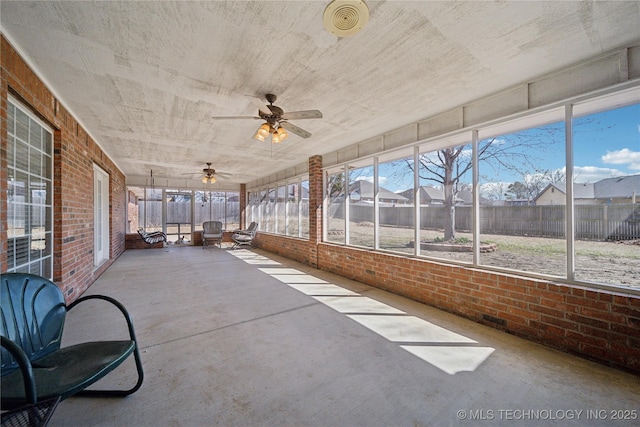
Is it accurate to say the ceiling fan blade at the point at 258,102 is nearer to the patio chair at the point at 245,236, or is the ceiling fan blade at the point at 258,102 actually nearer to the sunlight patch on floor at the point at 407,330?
the sunlight patch on floor at the point at 407,330

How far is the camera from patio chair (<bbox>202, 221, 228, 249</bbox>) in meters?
10.0

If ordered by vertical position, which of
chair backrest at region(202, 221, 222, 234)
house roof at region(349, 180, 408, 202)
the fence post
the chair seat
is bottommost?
the chair seat

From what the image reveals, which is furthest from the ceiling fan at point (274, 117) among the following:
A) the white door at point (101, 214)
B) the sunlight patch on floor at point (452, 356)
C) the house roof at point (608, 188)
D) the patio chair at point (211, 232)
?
the patio chair at point (211, 232)

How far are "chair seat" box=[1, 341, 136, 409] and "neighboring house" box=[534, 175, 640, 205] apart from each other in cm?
401

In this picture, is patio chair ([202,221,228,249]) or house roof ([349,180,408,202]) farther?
patio chair ([202,221,228,249])

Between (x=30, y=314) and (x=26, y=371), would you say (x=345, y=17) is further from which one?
(x=30, y=314)

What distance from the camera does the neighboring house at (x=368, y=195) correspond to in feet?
15.0

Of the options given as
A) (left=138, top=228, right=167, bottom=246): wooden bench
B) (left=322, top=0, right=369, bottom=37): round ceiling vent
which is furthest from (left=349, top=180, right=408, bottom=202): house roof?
(left=138, top=228, right=167, bottom=246): wooden bench

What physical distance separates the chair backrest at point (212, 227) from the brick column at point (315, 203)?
18.0 feet

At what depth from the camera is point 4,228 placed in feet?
6.75

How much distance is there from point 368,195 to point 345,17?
138 inches

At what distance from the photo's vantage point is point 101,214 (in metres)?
5.94

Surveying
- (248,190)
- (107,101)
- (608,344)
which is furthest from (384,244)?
(248,190)

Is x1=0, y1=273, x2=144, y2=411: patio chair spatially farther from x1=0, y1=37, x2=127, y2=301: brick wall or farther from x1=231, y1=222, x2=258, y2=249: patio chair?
x1=231, y1=222, x2=258, y2=249: patio chair
